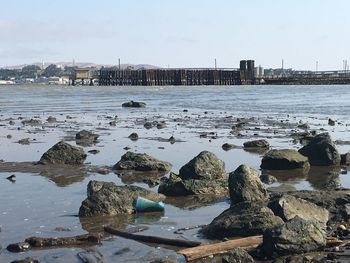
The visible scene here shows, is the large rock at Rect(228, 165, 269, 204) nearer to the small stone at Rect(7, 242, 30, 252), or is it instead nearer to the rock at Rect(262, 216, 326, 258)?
the rock at Rect(262, 216, 326, 258)

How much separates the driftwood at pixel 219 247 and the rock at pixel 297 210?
1.27 metres

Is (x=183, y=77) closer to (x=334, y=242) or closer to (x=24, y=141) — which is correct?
(x=24, y=141)

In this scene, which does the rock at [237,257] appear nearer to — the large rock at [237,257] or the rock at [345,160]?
the large rock at [237,257]

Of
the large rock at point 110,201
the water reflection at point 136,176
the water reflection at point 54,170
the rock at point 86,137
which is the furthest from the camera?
the rock at point 86,137

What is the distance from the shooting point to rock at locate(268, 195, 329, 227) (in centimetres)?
1043

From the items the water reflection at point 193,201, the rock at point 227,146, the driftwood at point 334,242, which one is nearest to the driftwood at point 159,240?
the driftwood at point 334,242

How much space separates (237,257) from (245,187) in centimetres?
420

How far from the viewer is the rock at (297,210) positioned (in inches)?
411

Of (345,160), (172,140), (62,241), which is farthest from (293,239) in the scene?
(172,140)

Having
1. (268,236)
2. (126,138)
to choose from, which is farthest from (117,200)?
(126,138)

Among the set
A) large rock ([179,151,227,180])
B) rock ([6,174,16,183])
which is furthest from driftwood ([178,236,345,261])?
rock ([6,174,16,183])

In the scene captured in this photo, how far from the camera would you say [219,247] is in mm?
9000

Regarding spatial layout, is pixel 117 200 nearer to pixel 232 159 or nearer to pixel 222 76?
pixel 232 159

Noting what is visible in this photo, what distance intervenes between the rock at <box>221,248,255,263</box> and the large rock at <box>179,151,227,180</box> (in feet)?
21.3
